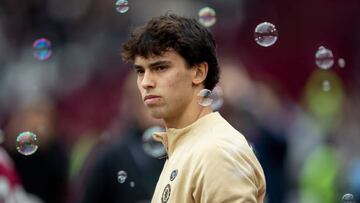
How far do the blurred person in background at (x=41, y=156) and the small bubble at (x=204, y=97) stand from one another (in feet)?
8.12

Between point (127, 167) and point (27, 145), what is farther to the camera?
point (127, 167)

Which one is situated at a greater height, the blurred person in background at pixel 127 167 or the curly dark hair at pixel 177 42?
the curly dark hair at pixel 177 42

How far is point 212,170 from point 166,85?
457 millimetres

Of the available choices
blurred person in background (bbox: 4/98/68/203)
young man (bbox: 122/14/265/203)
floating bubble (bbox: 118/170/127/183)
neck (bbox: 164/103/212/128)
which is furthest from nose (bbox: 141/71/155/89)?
blurred person in background (bbox: 4/98/68/203)

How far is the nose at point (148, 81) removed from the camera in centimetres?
284

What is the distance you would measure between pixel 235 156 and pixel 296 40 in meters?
3.74

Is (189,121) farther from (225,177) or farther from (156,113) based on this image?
(225,177)

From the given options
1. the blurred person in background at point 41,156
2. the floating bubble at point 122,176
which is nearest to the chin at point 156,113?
the floating bubble at point 122,176

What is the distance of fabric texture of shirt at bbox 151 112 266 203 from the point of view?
2.47m

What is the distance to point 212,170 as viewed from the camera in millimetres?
2490

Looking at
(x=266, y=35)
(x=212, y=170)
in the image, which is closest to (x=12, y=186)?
(x=266, y=35)

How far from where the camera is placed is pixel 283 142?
522cm

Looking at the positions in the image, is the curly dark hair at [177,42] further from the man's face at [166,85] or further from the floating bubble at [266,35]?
the floating bubble at [266,35]

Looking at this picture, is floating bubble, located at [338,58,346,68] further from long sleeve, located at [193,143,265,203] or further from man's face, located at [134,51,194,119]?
long sleeve, located at [193,143,265,203]
